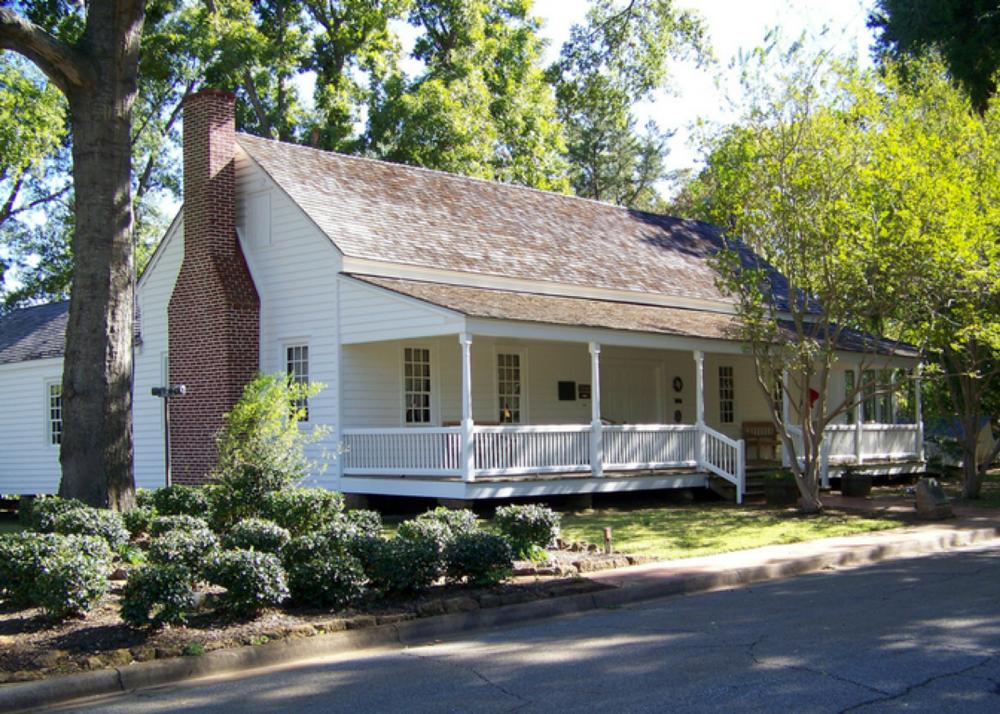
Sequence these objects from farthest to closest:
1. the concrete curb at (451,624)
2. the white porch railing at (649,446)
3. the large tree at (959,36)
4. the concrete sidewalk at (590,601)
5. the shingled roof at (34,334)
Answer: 1. the large tree at (959,36)
2. the shingled roof at (34,334)
3. the white porch railing at (649,446)
4. the concrete sidewalk at (590,601)
5. the concrete curb at (451,624)

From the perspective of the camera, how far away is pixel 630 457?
19.5 meters

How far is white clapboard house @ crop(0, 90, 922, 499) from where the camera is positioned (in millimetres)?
18266

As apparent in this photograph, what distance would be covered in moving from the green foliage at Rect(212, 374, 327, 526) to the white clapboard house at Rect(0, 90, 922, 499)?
3422 mm

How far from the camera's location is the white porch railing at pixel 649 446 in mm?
19266

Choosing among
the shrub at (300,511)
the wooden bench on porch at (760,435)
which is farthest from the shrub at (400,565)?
the wooden bench on porch at (760,435)

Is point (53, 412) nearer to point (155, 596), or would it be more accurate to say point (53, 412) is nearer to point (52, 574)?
point (52, 574)

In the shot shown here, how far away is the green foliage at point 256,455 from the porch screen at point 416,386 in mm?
5570

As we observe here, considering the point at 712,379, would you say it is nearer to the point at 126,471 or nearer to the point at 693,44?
the point at 693,44

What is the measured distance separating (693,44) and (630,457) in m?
18.5

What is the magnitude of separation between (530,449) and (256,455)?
537 cm

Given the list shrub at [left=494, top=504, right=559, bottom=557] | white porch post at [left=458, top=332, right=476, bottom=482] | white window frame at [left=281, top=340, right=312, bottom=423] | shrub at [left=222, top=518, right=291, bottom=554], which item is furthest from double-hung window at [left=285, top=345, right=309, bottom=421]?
shrub at [left=222, top=518, right=291, bottom=554]

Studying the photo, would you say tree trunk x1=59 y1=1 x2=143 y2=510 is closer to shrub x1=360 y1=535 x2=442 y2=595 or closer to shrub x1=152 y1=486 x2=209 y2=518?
shrub x1=152 y1=486 x2=209 y2=518

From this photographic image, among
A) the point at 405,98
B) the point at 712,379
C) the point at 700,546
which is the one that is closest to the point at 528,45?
the point at 405,98

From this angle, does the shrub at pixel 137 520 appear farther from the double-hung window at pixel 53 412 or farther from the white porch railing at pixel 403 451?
the double-hung window at pixel 53 412
